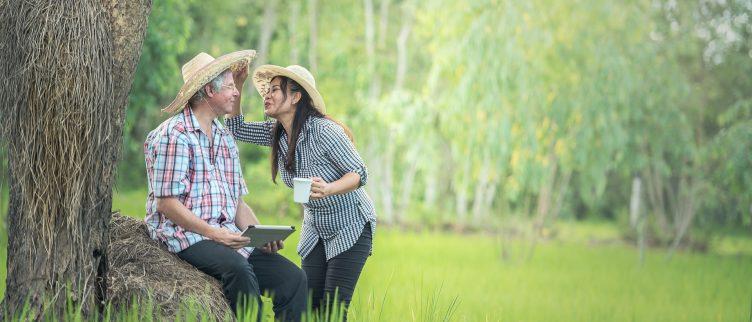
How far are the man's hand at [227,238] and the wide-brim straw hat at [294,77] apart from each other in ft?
2.79

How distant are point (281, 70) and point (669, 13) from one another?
16.2 m

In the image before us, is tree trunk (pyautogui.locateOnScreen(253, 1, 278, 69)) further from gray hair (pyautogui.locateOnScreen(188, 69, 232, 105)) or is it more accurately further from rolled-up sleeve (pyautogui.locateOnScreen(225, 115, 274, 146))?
gray hair (pyautogui.locateOnScreen(188, 69, 232, 105))

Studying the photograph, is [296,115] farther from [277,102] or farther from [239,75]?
[239,75]

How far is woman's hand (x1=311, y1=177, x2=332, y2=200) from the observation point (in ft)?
15.2

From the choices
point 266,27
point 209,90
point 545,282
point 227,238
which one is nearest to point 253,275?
point 227,238

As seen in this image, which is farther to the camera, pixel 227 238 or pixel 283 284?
pixel 283 284

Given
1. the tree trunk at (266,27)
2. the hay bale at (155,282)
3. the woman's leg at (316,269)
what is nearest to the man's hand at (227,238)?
the hay bale at (155,282)

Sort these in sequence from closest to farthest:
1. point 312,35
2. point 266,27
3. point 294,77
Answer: point 294,77, point 312,35, point 266,27

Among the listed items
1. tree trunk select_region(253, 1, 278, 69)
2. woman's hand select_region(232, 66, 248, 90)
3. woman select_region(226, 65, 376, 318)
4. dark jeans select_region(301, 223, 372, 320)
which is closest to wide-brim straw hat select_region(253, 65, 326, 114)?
woman select_region(226, 65, 376, 318)

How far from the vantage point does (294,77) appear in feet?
15.9

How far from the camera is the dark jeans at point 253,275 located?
14.5ft

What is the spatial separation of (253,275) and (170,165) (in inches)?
23.8

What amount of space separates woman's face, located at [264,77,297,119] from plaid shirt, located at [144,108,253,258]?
33cm

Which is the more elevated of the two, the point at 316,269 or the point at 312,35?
the point at 312,35
